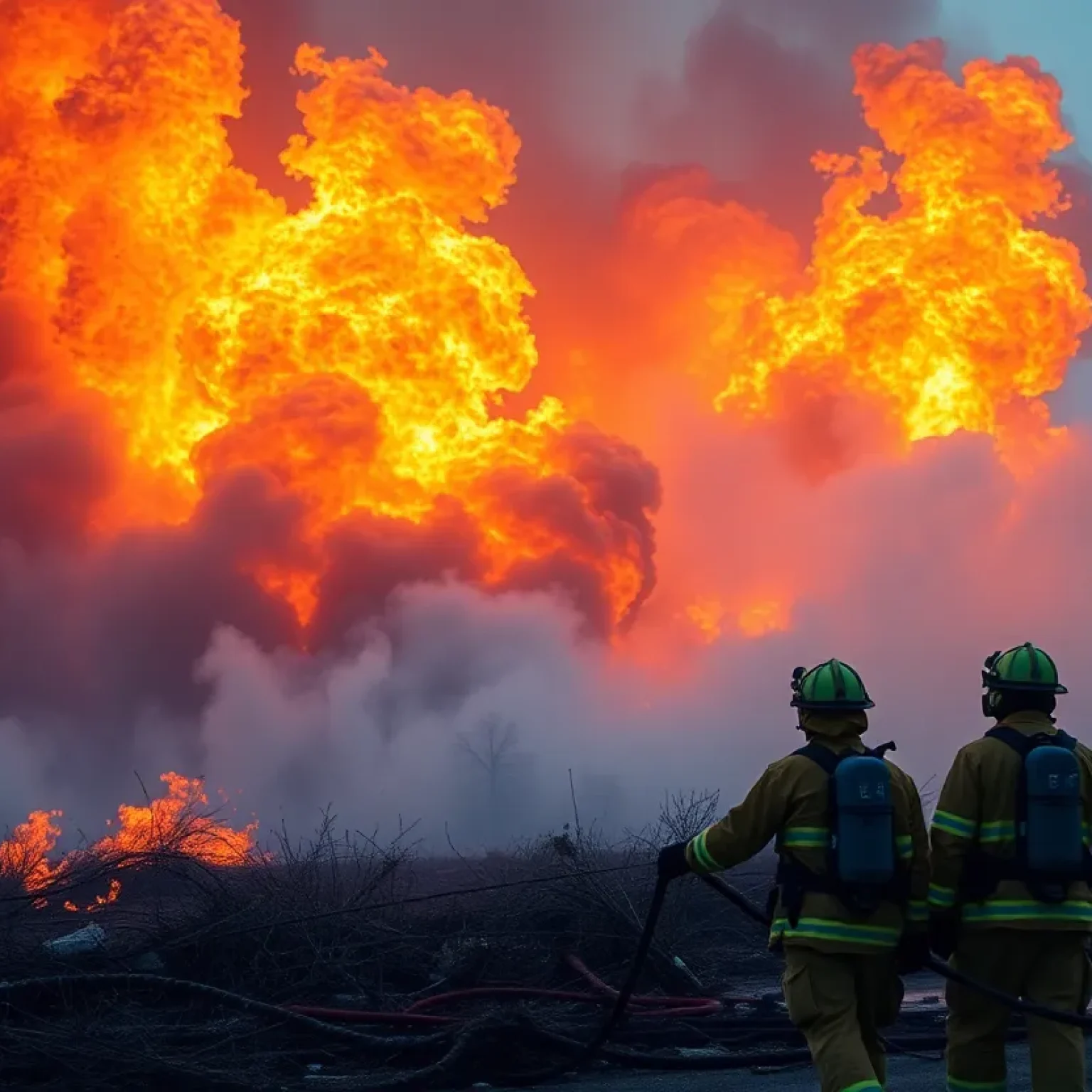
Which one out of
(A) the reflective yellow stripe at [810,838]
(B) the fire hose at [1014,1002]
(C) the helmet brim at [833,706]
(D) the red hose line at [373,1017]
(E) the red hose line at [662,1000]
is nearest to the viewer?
(B) the fire hose at [1014,1002]

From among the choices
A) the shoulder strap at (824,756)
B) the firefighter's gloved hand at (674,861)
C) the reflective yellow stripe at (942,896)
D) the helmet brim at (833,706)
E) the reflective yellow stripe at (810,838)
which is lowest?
the reflective yellow stripe at (942,896)

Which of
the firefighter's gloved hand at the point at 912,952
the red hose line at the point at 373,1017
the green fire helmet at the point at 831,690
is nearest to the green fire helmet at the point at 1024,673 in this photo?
the green fire helmet at the point at 831,690

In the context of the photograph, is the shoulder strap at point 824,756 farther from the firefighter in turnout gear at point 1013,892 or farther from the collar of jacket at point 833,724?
the firefighter in turnout gear at point 1013,892

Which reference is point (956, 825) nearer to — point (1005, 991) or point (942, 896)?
point (942, 896)

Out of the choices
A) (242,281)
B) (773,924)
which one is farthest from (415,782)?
(773,924)

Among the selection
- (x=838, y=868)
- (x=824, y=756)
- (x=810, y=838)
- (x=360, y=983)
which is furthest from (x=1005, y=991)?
(x=360, y=983)

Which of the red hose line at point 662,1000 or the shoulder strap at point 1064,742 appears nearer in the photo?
the shoulder strap at point 1064,742

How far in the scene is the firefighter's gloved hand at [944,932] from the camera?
566 cm

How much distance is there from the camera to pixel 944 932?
5695 millimetres

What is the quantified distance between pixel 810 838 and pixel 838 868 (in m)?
0.16

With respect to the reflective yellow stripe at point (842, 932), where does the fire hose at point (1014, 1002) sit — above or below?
below

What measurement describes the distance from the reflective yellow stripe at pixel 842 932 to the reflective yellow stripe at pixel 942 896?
8.7 inches

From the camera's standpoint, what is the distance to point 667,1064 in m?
8.44

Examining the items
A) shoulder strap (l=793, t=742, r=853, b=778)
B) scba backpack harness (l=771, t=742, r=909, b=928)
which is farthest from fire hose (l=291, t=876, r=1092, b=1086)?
shoulder strap (l=793, t=742, r=853, b=778)
